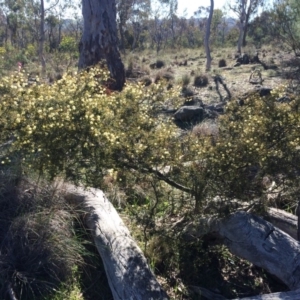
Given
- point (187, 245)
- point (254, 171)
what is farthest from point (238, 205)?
point (187, 245)

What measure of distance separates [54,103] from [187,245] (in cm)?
212

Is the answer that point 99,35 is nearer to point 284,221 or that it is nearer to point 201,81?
point 201,81

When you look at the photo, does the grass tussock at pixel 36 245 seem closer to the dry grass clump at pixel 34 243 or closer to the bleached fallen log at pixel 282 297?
the dry grass clump at pixel 34 243

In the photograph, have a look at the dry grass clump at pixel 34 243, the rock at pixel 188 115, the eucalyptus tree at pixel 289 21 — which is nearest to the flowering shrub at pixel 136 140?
the dry grass clump at pixel 34 243

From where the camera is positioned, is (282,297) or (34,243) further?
(34,243)

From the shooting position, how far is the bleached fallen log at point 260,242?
4355 mm

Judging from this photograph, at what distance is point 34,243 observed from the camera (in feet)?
15.3

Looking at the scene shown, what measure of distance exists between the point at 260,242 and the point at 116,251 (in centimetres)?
126

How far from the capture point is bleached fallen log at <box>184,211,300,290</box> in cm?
436

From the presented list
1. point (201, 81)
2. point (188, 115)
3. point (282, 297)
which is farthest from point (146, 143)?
point (201, 81)

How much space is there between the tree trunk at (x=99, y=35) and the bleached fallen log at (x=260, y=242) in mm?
6237

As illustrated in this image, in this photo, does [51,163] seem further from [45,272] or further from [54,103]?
[45,272]

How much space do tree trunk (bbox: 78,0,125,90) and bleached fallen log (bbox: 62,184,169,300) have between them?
537 cm

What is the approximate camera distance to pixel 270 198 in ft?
18.8
